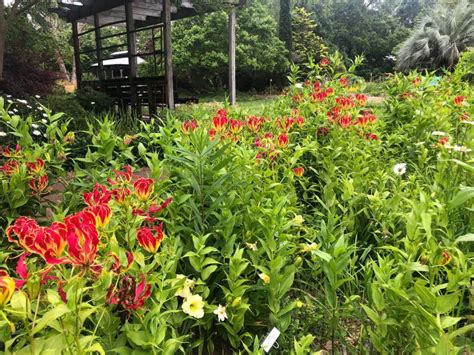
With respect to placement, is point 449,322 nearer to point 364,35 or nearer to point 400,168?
point 400,168

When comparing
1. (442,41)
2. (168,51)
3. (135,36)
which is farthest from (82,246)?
(442,41)

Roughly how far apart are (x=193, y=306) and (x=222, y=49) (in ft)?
50.4

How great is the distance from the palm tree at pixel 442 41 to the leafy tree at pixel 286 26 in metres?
4.93

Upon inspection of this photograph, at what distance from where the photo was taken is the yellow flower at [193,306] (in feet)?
2.95

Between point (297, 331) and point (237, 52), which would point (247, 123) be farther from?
point (237, 52)

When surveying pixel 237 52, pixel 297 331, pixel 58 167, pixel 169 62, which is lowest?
pixel 297 331

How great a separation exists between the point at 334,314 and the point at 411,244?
0.91 feet

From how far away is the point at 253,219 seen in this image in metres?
1.26

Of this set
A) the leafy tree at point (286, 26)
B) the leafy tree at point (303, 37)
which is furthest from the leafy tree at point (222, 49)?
the leafy tree at point (303, 37)

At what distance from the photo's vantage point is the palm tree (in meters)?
14.7

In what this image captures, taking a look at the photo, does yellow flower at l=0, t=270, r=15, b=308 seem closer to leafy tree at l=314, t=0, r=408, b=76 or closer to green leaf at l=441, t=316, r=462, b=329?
green leaf at l=441, t=316, r=462, b=329

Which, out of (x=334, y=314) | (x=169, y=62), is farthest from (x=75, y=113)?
(x=334, y=314)

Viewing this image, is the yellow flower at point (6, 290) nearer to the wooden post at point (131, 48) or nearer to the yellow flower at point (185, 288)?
the yellow flower at point (185, 288)

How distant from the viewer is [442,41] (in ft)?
48.1
